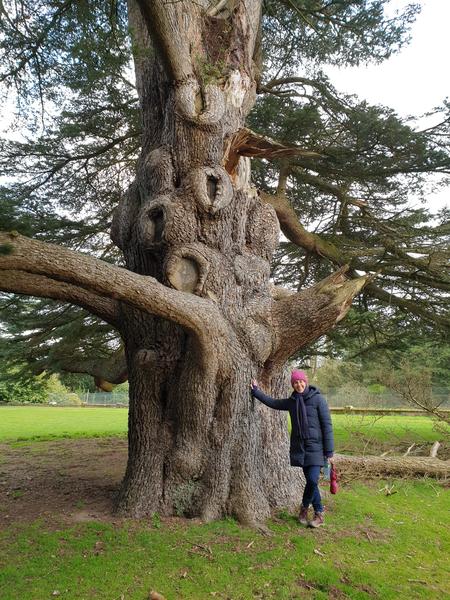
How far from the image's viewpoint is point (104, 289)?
3467mm

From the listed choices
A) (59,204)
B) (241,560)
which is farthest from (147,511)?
(59,204)

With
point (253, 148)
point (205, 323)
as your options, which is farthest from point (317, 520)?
point (253, 148)

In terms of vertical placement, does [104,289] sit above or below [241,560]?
above

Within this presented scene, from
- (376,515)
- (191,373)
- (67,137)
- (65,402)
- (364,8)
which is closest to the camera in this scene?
(191,373)

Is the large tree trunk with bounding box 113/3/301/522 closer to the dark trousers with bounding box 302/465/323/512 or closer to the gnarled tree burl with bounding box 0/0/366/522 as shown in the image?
the gnarled tree burl with bounding box 0/0/366/522

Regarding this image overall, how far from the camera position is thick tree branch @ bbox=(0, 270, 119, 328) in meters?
3.50

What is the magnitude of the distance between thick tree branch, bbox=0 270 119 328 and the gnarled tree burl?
0.01m

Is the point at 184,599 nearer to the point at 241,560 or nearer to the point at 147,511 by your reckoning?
the point at 241,560

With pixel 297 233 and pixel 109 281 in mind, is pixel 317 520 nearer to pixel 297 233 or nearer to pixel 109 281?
pixel 109 281

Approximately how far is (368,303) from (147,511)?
254 inches


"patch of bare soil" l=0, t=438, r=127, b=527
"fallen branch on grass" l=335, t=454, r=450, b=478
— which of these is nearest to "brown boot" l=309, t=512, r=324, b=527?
"patch of bare soil" l=0, t=438, r=127, b=527

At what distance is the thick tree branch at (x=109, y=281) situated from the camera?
10.0ft

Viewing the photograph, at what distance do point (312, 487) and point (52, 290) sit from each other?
3.06 m

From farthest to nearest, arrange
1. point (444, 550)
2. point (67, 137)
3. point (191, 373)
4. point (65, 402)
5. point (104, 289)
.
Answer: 1. point (65, 402)
2. point (67, 137)
3. point (191, 373)
4. point (444, 550)
5. point (104, 289)
